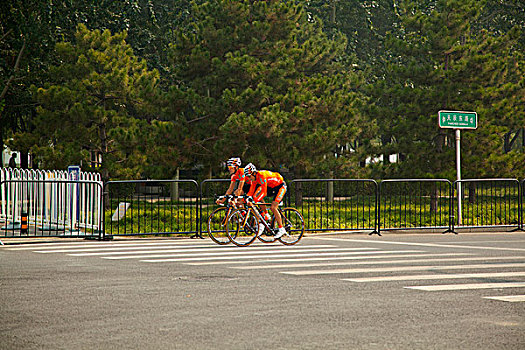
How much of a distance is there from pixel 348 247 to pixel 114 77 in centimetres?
1708

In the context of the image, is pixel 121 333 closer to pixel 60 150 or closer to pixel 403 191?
pixel 403 191

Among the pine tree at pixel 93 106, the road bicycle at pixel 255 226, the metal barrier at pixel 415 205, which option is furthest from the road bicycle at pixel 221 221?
the pine tree at pixel 93 106

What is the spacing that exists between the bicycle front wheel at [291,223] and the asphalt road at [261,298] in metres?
1.08

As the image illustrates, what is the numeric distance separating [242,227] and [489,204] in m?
9.24

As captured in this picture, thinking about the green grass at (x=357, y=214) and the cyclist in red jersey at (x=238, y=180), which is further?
the green grass at (x=357, y=214)

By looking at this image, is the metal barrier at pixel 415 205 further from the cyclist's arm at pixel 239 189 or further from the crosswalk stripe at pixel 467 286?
Result: the crosswalk stripe at pixel 467 286

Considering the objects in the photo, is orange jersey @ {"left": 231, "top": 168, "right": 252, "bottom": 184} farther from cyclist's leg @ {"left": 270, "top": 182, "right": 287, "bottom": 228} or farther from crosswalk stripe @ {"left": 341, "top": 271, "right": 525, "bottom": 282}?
crosswalk stripe @ {"left": 341, "top": 271, "right": 525, "bottom": 282}

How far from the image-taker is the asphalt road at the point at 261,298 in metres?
7.21

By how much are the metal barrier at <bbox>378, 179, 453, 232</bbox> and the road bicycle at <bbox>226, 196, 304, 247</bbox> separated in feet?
13.1

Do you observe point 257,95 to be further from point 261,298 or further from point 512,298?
point 512,298

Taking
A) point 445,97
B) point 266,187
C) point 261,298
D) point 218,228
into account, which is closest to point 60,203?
point 218,228

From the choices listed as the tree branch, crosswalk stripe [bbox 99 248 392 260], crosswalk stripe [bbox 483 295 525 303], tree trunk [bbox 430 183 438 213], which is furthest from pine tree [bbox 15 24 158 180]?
crosswalk stripe [bbox 483 295 525 303]

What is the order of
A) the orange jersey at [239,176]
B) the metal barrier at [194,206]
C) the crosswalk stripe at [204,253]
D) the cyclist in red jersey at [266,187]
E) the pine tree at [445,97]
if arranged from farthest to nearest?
1. the pine tree at [445,97]
2. the metal barrier at [194,206]
3. the cyclist in red jersey at [266,187]
4. the orange jersey at [239,176]
5. the crosswalk stripe at [204,253]

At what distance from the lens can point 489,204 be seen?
2308 centimetres
